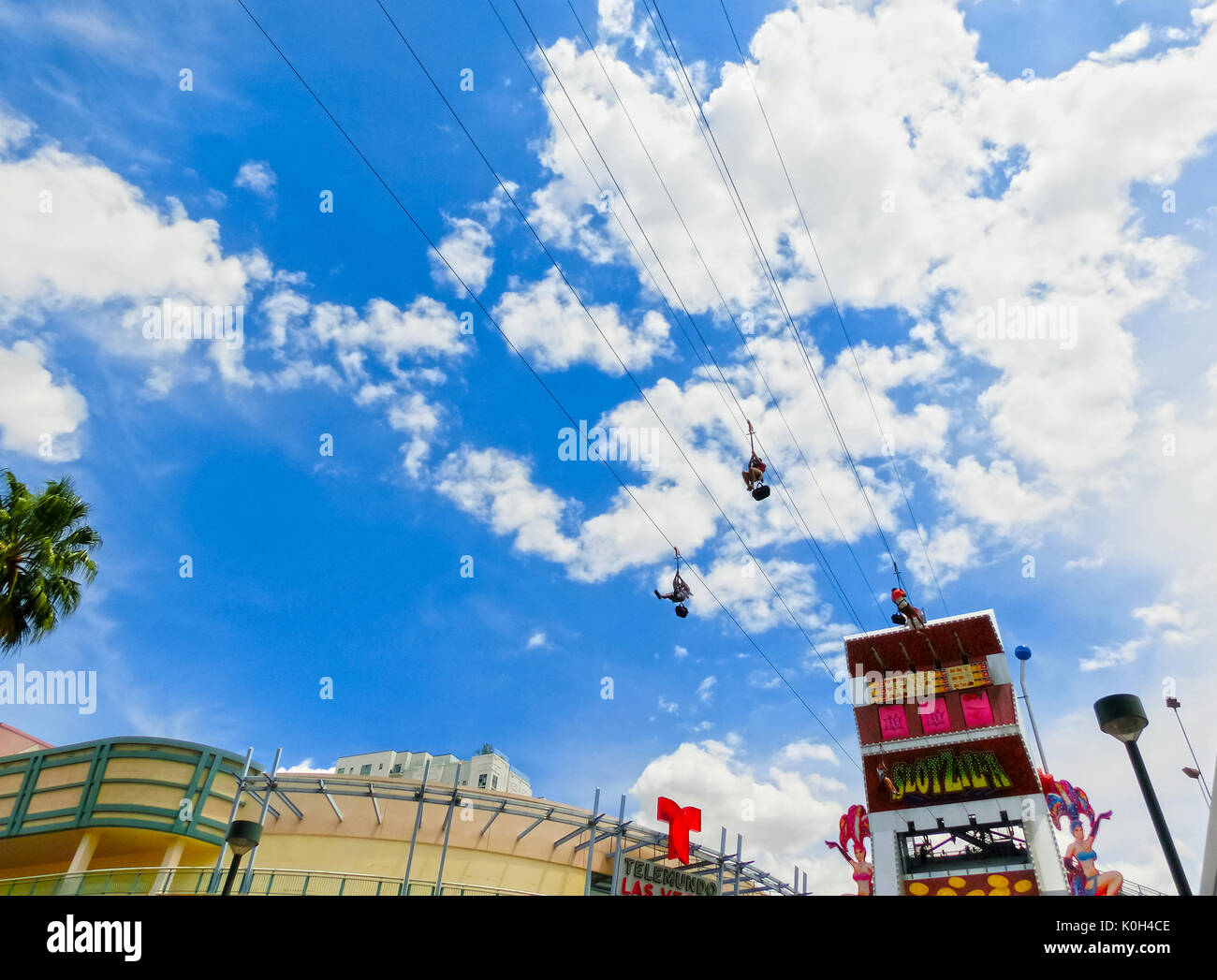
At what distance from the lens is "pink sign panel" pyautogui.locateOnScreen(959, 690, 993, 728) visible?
33.6 meters

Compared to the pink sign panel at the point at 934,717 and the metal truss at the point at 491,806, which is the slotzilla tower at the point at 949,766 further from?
the metal truss at the point at 491,806

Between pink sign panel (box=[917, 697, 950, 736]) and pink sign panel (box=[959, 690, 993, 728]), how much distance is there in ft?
2.73

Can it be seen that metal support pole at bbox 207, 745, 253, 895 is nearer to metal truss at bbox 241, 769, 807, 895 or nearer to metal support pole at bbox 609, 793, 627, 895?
metal truss at bbox 241, 769, 807, 895

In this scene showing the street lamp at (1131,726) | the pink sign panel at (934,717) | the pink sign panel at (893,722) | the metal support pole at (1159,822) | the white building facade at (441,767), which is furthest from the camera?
the white building facade at (441,767)

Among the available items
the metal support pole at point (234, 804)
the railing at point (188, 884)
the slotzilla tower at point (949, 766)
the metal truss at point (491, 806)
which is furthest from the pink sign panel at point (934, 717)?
the metal support pole at point (234, 804)

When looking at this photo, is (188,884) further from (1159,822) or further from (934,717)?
(934,717)

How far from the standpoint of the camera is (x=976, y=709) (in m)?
34.1

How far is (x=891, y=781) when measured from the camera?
34.0 meters

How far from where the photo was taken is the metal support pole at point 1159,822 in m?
6.79

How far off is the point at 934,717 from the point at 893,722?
1.85 m

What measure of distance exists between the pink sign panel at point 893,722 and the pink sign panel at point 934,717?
0.80 meters

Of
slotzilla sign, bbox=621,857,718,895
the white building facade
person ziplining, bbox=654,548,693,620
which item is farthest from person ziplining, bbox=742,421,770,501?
the white building facade

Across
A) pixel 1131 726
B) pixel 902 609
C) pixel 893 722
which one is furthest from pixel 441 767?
pixel 1131 726
